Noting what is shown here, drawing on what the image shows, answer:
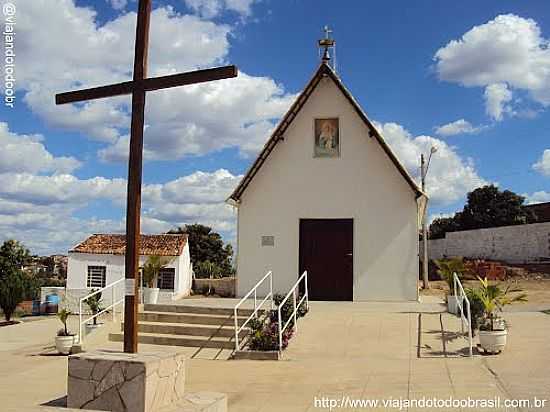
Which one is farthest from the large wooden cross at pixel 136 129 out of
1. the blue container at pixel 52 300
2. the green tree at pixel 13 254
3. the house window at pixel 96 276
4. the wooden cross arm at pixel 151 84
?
the green tree at pixel 13 254

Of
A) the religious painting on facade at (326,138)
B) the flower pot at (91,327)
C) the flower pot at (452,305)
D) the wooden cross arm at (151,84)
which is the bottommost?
the flower pot at (91,327)

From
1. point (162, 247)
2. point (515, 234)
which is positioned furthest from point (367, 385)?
point (515, 234)

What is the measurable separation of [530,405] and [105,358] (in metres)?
4.93

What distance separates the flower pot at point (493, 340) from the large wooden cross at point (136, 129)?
20.6 ft

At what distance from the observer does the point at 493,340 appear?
34.6ft

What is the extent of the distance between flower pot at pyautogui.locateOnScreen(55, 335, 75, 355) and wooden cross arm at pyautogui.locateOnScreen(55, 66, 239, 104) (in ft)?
19.1

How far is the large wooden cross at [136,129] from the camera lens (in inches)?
282

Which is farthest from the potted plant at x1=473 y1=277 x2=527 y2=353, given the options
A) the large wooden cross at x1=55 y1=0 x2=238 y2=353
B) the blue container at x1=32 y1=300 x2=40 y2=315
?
the blue container at x1=32 y1=300 x2=40 y2=315

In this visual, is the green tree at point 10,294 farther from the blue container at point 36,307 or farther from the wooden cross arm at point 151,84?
the wooden cross arm at point 151,84

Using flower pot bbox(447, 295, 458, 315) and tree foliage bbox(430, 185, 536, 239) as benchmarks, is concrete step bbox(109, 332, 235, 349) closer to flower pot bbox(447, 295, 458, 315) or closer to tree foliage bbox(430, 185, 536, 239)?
flower pot bbox(447, 295, 458, 315)

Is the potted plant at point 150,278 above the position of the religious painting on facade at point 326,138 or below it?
below

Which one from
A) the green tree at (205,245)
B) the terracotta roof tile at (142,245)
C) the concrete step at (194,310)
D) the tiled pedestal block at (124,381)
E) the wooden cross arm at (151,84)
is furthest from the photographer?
the green tree at (205,245)

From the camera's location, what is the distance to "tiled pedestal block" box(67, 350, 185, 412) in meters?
6.27

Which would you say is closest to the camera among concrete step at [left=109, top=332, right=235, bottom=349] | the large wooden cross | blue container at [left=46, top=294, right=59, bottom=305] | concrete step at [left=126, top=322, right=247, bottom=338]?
the large wooden cross
